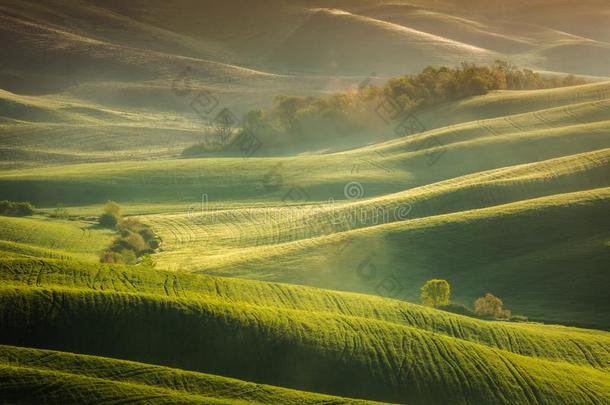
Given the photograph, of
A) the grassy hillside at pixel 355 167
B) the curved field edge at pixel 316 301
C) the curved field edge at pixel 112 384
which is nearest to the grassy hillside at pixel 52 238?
the grassy hillside at pixel 355 167

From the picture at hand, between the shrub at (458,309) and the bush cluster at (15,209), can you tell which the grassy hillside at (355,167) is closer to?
the bush cluster at (15,209)

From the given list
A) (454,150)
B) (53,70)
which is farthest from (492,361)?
(53,70)

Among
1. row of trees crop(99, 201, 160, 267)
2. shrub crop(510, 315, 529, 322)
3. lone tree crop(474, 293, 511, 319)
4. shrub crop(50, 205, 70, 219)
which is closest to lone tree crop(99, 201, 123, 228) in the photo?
row of trees crop(99, 201, 160, 267)

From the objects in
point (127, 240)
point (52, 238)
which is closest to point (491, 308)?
point (127, 240)

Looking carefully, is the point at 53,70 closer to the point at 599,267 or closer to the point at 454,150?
the point at 454,150

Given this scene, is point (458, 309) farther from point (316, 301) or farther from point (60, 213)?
point (60, 213)

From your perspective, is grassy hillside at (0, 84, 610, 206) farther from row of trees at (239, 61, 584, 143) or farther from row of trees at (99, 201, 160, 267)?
row of trees at (99, 201, 160, 267)
